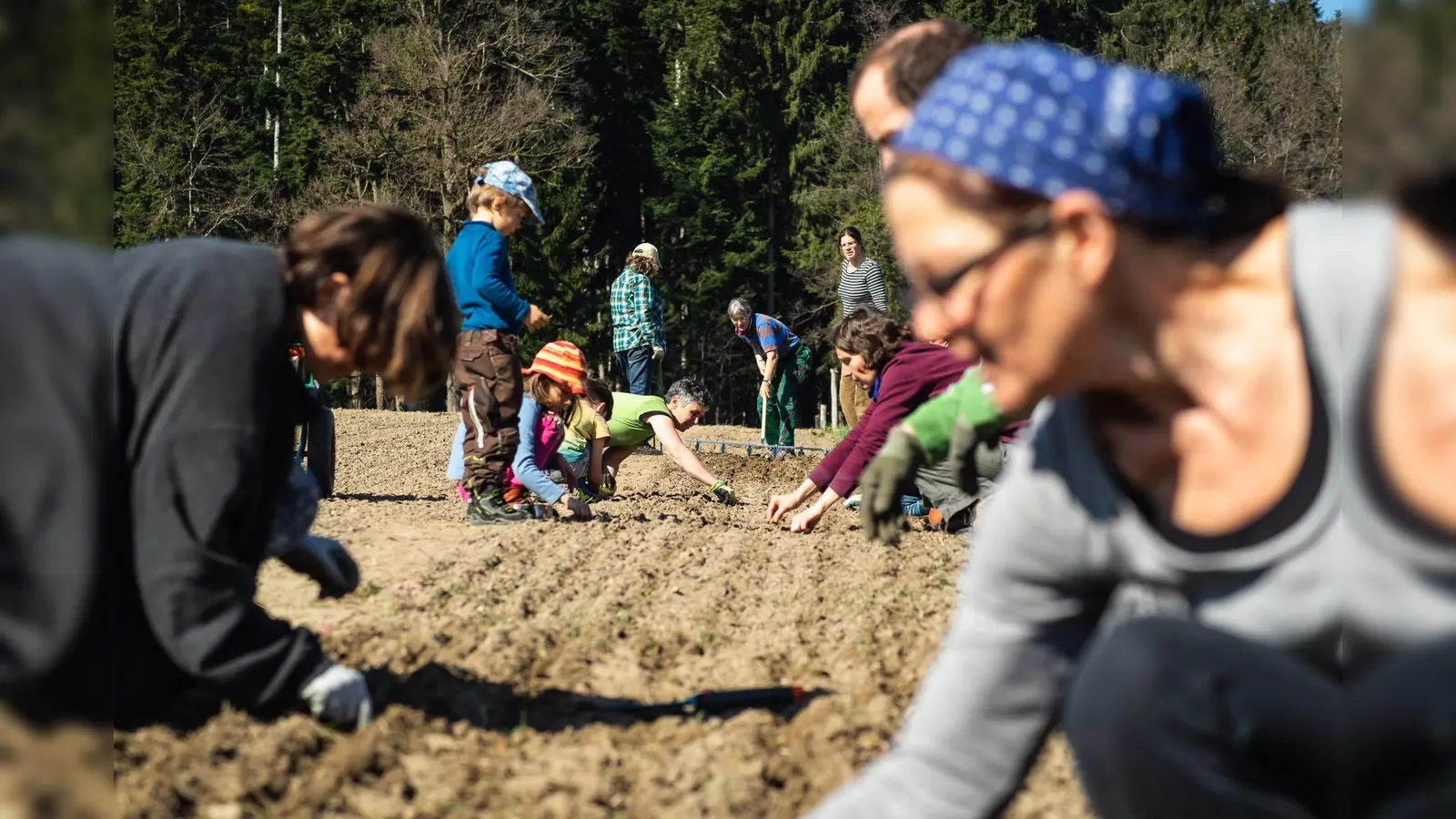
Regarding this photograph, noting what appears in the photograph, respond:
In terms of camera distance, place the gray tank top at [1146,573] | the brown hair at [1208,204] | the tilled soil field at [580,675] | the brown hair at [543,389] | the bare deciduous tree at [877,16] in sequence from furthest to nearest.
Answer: the bare deciduous tree at [877,16] < the brown hair at [543,389] < the tilled soil field at [580,675] < the brown hair at [1208,204] < the gray tank top at [1146,573]

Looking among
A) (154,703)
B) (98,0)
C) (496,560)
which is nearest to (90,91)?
(98,0)

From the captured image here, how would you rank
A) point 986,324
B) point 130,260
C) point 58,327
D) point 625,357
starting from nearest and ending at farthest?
point 58,327 → point 986,324 → point 130,260 → point 625,357

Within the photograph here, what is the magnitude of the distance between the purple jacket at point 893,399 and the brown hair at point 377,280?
121 inches

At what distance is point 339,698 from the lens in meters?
2.79

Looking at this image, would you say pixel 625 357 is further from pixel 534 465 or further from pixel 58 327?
pixel 58 327

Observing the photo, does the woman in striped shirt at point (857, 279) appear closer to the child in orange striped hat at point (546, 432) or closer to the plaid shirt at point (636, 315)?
the plaid shirt at point (636, 315)

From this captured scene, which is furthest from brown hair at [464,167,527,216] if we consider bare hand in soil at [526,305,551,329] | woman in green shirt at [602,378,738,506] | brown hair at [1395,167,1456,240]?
brown hair at [1395,167,1456,240]

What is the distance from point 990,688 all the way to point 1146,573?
10.3 inches

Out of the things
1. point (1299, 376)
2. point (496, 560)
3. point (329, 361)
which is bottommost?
point (496, 560)

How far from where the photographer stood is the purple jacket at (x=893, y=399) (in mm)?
5629

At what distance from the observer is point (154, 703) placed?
2762 mm

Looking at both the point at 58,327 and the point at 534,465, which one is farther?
the point at 534,465

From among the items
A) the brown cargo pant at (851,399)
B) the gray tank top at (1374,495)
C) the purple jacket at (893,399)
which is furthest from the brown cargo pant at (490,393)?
the brown cargo pant at (851,399)

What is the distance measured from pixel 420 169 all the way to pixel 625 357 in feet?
45.6
